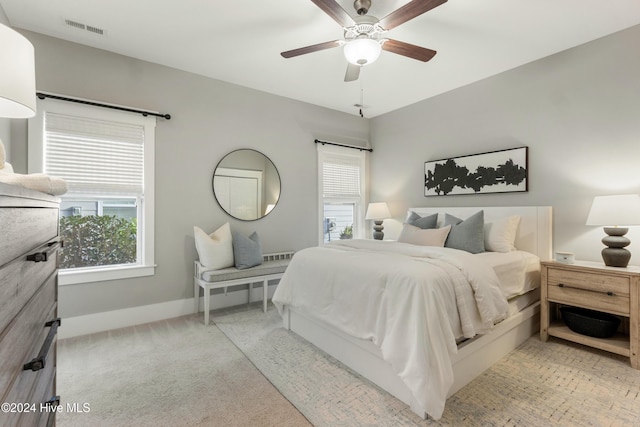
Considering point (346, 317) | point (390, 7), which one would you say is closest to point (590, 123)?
point (390, 7)

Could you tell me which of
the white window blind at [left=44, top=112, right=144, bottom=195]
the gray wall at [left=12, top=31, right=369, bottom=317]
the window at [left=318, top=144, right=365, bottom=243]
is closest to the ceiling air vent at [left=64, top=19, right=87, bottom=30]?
the gray wall at [left=12, top=31, right=369, bottom=317]

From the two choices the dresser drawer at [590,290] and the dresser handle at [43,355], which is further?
the dresser drawer at [590,290]

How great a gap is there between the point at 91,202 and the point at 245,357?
87.1 inches

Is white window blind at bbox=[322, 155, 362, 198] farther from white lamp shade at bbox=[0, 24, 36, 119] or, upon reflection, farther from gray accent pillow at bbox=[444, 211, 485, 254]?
white lamp shade at bbox=[0, 24, 36, 119]

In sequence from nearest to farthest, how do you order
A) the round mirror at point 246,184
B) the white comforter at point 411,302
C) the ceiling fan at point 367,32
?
the white comforter at point 411,302 → the ceiling fan at point 367,32 → the round mirror at point 246,184

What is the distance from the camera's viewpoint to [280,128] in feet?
13.8

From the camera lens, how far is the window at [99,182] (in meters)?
2.79

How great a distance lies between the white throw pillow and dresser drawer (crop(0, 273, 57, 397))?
2283mm

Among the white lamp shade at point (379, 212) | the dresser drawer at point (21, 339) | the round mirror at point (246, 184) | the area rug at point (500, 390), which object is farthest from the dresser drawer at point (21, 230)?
the white lamp shade at point (379, 212)

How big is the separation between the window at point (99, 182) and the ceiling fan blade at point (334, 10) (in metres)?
2.30

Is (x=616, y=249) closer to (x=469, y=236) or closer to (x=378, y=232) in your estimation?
(x=469, y=236)

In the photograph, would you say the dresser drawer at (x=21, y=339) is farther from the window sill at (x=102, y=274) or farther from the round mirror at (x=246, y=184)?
the round mirror at (x=246, y=184)

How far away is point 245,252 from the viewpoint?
346cm

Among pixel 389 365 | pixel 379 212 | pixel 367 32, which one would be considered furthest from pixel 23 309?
pixel 379 212
